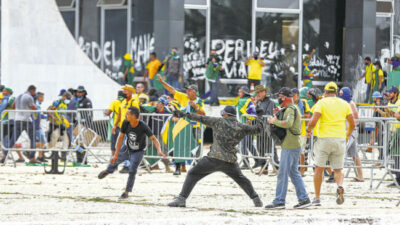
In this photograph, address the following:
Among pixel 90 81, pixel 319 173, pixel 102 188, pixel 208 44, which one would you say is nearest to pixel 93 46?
pixel 90 81

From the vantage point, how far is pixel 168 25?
83.8 feet

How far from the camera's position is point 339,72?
27.7m

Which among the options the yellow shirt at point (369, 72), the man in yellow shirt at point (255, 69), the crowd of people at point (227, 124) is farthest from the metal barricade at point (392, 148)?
the yellow shirt at point (369, 72)

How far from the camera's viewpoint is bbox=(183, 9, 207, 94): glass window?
2636 centimetres

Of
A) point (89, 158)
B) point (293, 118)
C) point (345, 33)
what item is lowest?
point (89, 158)

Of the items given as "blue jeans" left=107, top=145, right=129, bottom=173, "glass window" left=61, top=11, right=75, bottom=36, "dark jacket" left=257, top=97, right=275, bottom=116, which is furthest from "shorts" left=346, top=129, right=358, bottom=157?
"glass window" left=61, top=11, right=75, bottom=36

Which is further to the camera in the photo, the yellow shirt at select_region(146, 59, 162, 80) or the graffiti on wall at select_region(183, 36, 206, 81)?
the graffiti on wall at select_region(183, 36, 206, 81)

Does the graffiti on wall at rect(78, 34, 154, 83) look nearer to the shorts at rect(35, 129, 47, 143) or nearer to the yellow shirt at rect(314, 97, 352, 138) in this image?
the shorts at rect(35, 129, 47, 143)

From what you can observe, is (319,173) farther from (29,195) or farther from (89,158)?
(89,158)

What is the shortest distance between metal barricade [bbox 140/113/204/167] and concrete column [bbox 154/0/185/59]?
26.6ft

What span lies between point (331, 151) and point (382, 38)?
16772 millimetres

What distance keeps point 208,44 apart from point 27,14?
19.3 feet

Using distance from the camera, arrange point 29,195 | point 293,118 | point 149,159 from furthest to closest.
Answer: point 149,159
point 29,195
point 293,118

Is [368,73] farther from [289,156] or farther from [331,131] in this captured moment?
[289,156]
